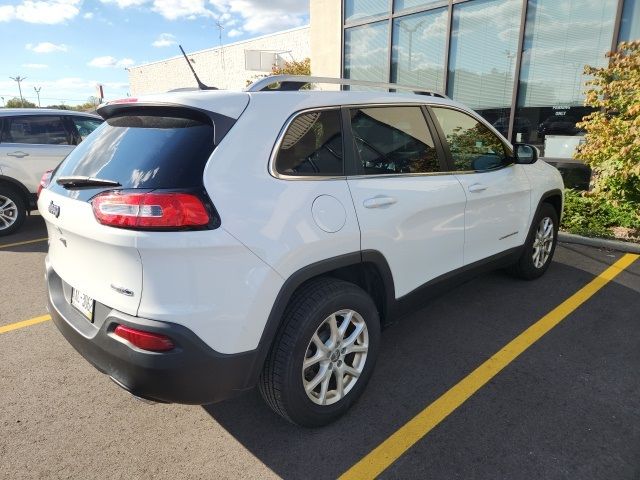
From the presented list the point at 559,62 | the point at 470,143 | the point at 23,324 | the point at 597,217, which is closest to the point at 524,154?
the point at 470,143

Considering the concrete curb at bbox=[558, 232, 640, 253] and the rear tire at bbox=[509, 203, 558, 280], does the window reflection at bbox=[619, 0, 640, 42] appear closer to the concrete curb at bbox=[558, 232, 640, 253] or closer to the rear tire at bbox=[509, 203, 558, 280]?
the concrete curb at bbox=[558, 232, 640, 253]

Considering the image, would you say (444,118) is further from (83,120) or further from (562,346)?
(83,120)

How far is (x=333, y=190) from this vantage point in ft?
7.71

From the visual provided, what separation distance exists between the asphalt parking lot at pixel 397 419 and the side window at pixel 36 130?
420 cm

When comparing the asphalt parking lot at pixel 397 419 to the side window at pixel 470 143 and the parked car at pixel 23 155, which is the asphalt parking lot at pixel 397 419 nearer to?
the side window at pixel 470 143

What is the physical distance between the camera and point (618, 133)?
5.81m

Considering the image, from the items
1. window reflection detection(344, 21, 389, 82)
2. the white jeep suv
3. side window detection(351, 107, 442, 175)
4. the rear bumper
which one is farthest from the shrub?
the rear bumper

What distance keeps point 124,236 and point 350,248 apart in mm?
1087

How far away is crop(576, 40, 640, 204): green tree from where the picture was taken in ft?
18.2

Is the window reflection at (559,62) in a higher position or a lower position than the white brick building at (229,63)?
lower

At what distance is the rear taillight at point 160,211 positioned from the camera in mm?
1867

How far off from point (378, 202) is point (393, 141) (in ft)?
1.81

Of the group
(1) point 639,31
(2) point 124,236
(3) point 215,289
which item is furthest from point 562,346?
(1) point 639,31

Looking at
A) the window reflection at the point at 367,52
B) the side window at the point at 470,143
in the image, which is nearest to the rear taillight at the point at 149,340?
the side window at the point at 470,143
